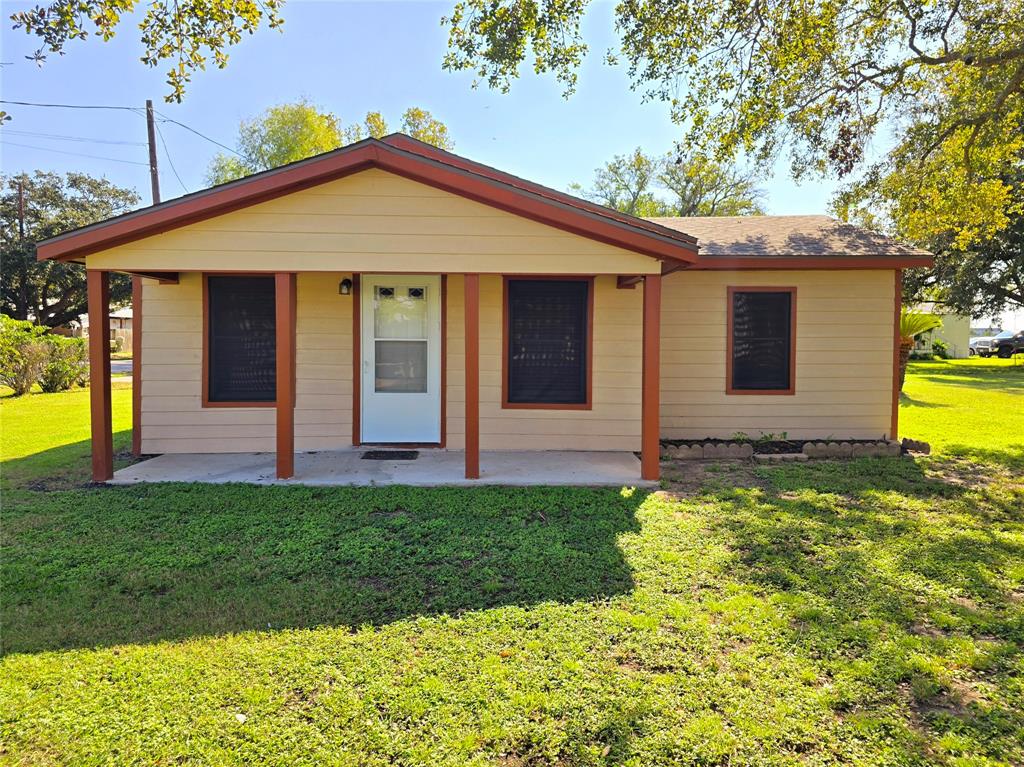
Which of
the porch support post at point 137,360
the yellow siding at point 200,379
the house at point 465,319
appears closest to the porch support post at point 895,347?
the house at point 465,319

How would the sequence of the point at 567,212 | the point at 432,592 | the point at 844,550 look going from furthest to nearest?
the point at 567,212
the point at 844,550
the point at 432,592

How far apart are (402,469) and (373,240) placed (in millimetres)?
2344

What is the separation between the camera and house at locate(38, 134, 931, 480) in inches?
228

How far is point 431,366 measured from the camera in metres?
7.46

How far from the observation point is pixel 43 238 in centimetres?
2733

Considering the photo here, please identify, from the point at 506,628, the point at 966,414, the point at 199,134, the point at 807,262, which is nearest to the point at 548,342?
the point at 807,262

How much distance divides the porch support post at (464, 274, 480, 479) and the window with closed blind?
5.15ft

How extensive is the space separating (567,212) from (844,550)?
11.7ft

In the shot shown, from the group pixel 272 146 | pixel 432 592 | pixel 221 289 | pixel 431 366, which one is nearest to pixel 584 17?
pixel 431 366

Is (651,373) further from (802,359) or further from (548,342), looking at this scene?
(802,359)

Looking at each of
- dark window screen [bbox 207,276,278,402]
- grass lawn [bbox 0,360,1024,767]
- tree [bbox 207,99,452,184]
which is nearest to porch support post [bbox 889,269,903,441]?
grass lawn [bbox 0,360,1024,767]

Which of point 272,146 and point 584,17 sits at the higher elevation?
point 272,146

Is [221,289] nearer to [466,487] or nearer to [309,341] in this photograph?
[309,341]

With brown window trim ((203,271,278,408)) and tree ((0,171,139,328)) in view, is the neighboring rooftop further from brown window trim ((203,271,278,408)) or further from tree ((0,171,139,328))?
tree ((0,171,139,328))
